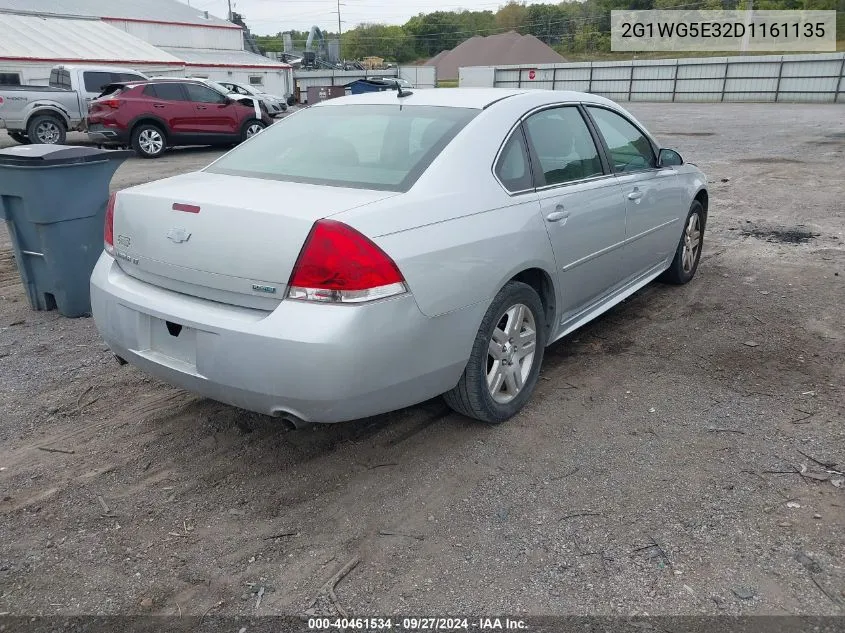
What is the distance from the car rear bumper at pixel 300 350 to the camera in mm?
2623

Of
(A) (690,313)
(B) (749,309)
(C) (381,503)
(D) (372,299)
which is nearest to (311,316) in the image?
(D) (372,299)

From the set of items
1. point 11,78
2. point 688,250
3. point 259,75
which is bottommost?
point 688,250

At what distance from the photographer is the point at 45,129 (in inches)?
641

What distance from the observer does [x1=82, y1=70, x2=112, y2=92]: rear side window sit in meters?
17.4

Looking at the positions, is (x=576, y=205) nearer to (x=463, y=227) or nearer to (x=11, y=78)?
(x=463, y=227)

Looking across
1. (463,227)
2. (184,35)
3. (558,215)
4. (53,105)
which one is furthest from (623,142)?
(184,35)

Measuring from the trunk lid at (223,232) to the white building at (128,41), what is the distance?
22.7 m

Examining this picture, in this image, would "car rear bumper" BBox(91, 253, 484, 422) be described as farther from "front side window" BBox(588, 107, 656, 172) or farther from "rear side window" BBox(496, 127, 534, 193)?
"front side window" BBox(588, 107, 656, 172)

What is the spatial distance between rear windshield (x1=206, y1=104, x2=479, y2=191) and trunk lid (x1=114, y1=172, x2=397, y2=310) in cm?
16

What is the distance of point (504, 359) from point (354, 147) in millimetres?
1313

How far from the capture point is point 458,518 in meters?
2.83

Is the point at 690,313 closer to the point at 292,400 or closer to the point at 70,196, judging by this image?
the point at 292,400

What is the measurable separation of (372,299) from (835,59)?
38610mm

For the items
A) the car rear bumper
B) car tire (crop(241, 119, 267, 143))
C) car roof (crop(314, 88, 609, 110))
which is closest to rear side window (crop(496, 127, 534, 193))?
car roof (crop(314, 88, 609, 110))
